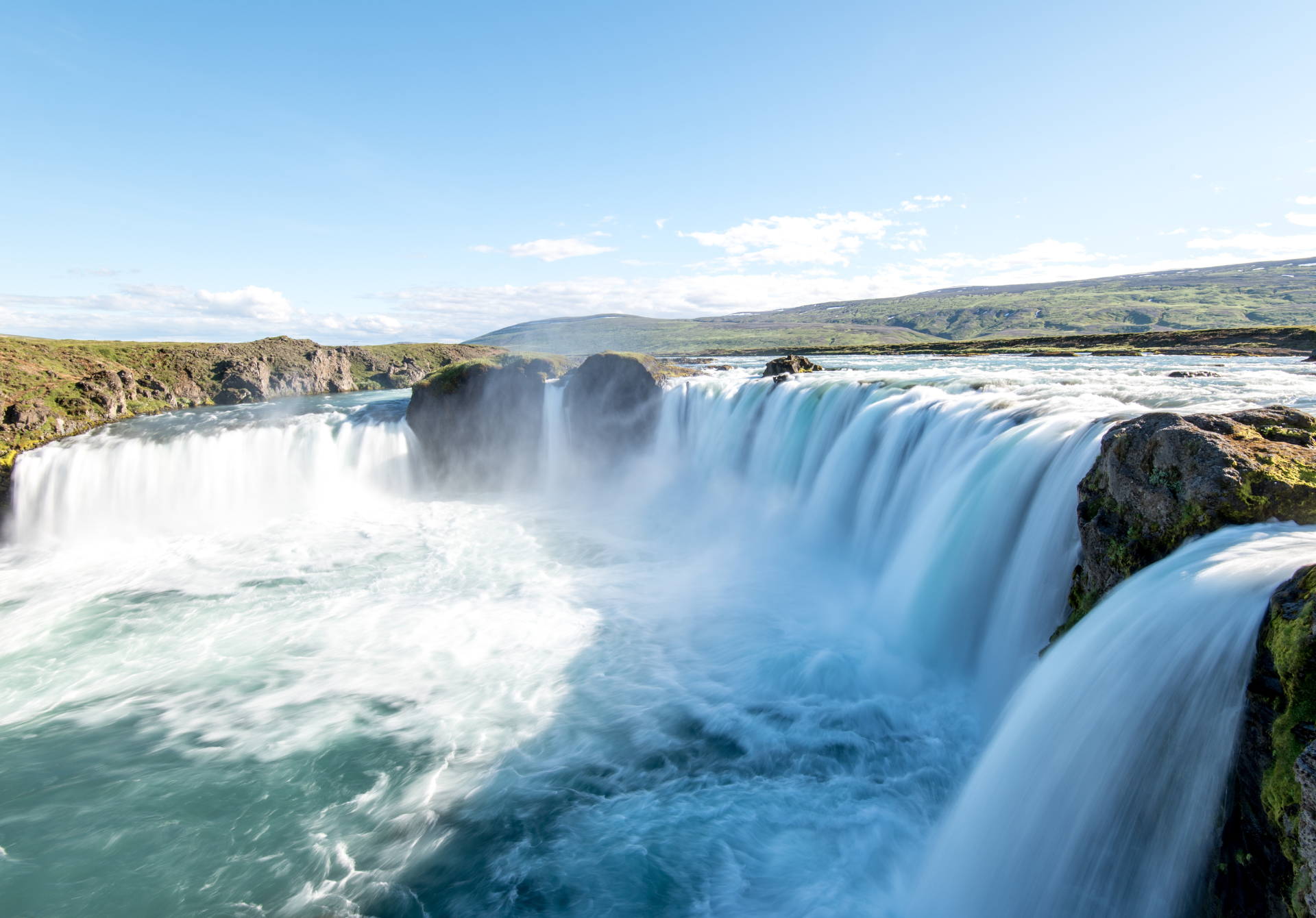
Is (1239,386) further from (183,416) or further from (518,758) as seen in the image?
(183,416)

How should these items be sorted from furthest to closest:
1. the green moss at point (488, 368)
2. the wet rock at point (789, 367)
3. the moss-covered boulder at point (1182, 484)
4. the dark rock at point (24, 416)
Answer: the green moss at point (488, 368), the wet rock at point (789, 367), the dark rock at point (24, 416), the moss-covered boulder at point (1182, 484)

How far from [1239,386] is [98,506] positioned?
116ft

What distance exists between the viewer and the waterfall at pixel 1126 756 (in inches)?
153

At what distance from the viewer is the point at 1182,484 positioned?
5527mm

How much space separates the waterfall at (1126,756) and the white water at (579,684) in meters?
0.78

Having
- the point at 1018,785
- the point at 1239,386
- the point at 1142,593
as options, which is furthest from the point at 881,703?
the point at 1239,386

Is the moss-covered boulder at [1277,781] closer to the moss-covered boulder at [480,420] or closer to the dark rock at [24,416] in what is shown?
the moss-covered boulder at [480,420]

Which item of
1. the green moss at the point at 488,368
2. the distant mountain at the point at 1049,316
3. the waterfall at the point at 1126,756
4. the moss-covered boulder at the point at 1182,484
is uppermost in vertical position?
the distant mountain at the point at 1049,316

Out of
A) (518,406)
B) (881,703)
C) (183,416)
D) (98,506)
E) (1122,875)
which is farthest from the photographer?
(183,416)

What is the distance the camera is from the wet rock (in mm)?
24703

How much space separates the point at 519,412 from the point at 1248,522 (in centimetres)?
2400

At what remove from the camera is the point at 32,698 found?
9.94 m

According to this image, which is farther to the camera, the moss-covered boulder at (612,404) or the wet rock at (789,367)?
the wet rock at (789,367)

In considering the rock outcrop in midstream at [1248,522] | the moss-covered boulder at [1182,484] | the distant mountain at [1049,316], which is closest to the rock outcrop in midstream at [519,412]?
the moss-covered boulder at [1182,484]
